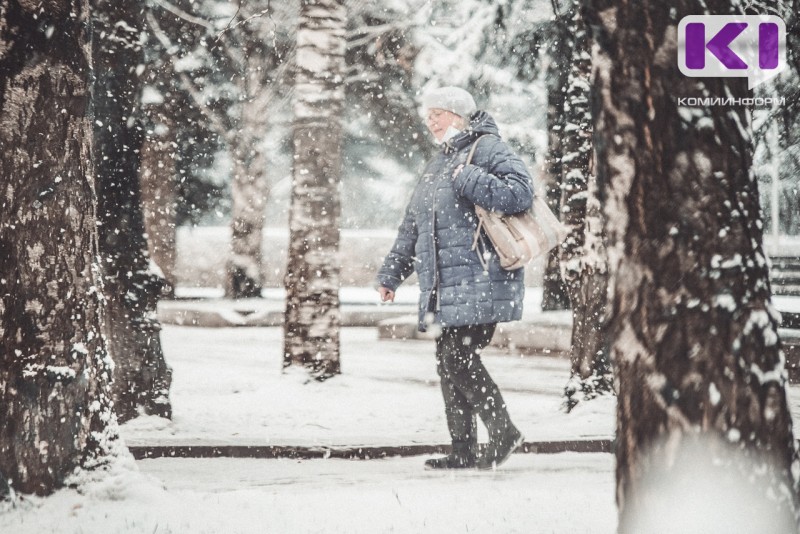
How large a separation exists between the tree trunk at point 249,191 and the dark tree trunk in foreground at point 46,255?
19.8 meters

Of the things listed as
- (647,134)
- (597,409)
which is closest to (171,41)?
(597,409)

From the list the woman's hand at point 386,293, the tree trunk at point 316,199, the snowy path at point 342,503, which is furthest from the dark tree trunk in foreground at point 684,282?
the tree trunk at point 316,199

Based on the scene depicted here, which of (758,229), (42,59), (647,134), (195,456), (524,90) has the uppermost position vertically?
(524,90)

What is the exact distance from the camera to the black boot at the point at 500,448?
18.0ft

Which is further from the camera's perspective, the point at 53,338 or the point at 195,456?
the point at 195,456

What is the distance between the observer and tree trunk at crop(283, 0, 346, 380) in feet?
28.9

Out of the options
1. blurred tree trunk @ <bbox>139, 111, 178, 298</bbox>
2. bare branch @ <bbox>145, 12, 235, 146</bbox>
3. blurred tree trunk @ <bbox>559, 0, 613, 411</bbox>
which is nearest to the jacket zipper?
blurred tree trunk @ <bbox>559, 0, 613, 411</bbox>

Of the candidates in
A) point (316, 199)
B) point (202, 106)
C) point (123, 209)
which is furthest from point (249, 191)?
point (123, 209)

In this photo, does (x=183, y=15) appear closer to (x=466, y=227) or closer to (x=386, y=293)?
(x=386, y=293)

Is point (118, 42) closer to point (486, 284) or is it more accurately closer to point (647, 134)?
point (486, 284)

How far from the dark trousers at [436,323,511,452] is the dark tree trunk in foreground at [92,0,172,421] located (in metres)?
2.44

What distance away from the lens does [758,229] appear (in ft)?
10.00

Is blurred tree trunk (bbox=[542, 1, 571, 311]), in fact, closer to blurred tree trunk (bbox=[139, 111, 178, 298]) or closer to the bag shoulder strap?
blurred tree trunk (bbox=[139, 111, 178, 298])

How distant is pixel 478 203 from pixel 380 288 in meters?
0.87
